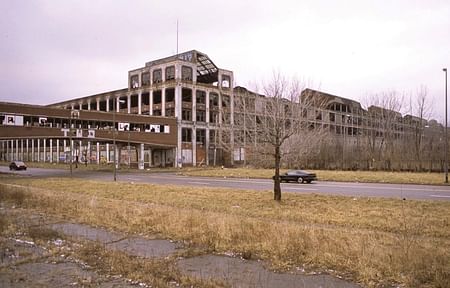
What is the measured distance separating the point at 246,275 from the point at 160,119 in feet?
242

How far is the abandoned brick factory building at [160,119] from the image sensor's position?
214 ft

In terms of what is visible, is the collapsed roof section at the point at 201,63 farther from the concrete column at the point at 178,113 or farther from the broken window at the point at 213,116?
the broken window at the point at 213,116

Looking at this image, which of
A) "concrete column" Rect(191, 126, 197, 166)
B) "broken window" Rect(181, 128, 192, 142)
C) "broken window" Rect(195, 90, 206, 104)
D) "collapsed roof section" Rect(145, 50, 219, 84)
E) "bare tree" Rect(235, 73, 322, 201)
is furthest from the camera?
"collapsed roof section" Rect(145, 50, 219, 84)

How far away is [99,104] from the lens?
105m

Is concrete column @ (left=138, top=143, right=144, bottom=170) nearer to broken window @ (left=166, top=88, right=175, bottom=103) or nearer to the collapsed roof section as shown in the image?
broken window @ (left=166, top=88, right=175, bottom=103)

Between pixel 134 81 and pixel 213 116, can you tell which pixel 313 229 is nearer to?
pixel 213 116

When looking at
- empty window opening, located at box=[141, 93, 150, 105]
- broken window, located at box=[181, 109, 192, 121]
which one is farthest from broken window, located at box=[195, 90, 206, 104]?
empty window opening, located at box=[141, 93, 150, 105]

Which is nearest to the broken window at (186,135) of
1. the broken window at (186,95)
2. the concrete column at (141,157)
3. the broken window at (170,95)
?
the broken window at (186,95)

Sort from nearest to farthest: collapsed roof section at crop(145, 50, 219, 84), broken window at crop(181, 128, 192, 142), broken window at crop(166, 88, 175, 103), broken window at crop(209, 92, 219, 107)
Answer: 1. broken window at crop(181, 128, 192, 142)
2. broken window at crop(166, 88, 175, 103)
3. collapsed roof section at crop(145, 50, 219, 84)
4. broken window at crop(209, 92, 219, 107)

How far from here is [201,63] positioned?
91.2 metres

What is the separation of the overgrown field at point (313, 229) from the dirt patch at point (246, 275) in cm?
38

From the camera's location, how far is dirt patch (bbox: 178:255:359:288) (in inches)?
265

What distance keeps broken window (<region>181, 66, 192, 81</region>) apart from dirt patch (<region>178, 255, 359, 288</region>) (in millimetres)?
77107

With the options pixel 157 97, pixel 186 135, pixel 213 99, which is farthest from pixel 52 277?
pixel 213 99
